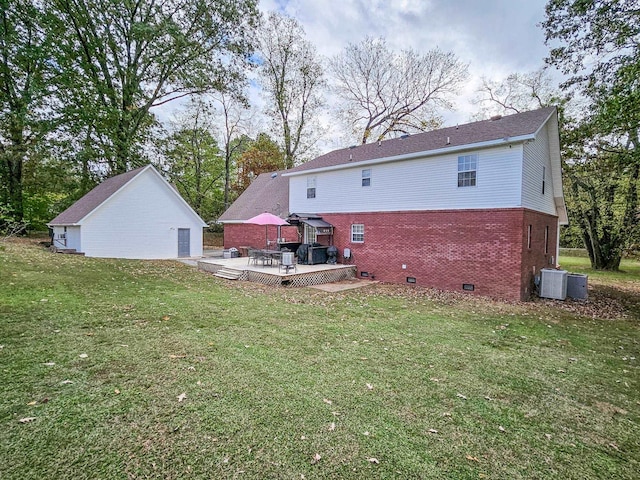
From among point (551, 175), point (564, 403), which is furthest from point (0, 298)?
point (551, 175)

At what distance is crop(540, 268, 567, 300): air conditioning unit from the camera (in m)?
11.2

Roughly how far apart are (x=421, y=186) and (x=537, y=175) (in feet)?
14.1

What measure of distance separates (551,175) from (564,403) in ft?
43.4

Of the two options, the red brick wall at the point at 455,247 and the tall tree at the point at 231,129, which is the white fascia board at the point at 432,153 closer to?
the red brick wall at the point at 455,247

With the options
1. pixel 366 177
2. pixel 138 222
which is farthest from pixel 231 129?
pixel 366 177

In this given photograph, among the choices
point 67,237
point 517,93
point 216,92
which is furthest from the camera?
point 216,92

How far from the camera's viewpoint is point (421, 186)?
40.9ft

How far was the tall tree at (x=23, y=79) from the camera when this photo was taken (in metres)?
17.2

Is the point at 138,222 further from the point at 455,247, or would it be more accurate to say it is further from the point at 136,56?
the point at 455,247

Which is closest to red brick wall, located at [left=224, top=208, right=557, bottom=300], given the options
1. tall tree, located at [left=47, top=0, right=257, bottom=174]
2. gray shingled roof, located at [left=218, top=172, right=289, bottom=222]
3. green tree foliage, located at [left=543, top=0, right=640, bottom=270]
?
green tree foliage, located at [left=543, top=0, right=640, bottom=270]

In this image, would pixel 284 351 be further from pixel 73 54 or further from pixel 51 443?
pixel 73 54

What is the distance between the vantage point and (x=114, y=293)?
844 cm

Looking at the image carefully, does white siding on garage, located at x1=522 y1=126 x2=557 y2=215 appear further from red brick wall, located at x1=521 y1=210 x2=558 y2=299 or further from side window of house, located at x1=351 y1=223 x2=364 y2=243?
side window of house, located at x1=351 y1=223 x2=364 y2=243

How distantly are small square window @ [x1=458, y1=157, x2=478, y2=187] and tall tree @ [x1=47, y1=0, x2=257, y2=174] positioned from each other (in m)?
19.3
